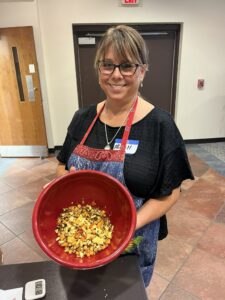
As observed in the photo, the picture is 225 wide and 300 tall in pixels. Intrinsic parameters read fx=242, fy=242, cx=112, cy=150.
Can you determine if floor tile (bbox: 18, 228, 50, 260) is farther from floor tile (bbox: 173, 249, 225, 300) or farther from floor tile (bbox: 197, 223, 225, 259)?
floor tile (bbox: 197, 223, 225, 259)

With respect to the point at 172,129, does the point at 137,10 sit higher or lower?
higher

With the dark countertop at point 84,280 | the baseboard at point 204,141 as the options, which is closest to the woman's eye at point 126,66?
the dark countertop at point 84,280

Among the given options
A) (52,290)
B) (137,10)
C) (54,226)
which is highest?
(137,10)

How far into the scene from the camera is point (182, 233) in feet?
6.82

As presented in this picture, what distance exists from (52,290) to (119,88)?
0.67 metres

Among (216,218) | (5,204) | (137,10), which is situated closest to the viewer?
(216,218)

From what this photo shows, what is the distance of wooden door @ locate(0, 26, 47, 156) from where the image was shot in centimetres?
322

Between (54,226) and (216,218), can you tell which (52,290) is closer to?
(54,226)

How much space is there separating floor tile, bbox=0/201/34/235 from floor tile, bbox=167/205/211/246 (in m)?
1.32

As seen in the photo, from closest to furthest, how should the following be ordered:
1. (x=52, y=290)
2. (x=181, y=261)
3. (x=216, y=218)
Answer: (x=52, y=290) → (x=181, y=261) → (x=216, y=218)

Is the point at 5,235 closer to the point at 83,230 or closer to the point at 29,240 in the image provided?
the point at 29,240

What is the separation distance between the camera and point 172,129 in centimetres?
83

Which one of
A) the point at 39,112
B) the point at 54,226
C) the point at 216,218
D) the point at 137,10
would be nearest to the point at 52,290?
the point at 54,226

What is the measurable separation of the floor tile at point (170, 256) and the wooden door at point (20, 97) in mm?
2438
